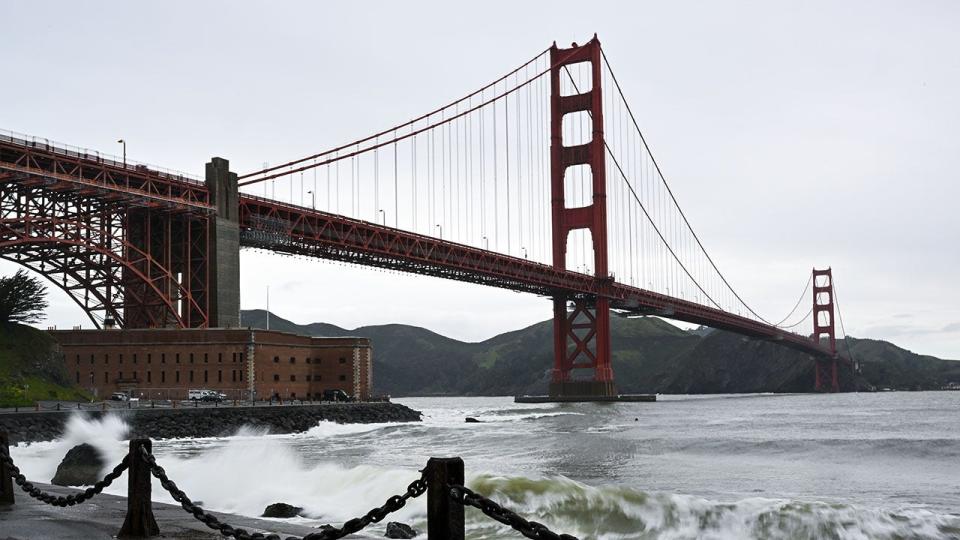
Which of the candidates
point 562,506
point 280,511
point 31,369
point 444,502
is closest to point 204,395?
point 31,369

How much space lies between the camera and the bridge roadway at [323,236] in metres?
54.0

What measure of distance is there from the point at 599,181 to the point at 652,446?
208 ft

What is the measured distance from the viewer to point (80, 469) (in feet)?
67.6

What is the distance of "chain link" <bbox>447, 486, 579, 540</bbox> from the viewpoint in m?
6.89

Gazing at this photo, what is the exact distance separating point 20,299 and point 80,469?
33878mm

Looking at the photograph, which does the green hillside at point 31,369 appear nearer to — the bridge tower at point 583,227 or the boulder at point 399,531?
the boulder at point 399,531

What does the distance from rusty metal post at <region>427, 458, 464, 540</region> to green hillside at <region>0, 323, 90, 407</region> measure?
40863 millimetres

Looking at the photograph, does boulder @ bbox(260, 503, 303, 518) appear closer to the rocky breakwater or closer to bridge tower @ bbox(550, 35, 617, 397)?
the rocky breakwater

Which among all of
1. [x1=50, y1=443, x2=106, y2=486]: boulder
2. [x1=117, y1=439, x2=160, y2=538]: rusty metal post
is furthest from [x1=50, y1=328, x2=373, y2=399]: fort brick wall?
[x1=117, y1=439, x2=160, y2=538]: rusty metal post

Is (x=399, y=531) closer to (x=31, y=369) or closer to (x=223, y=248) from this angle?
(x=31, y=369)

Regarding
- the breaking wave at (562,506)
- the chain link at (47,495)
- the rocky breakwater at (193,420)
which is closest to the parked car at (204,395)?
the rocky breakwater at (193,420)

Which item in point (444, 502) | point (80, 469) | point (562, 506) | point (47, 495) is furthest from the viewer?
point (80, 469)

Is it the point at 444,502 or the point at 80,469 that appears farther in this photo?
the point at 80,469

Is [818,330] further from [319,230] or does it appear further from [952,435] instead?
[952,435]
